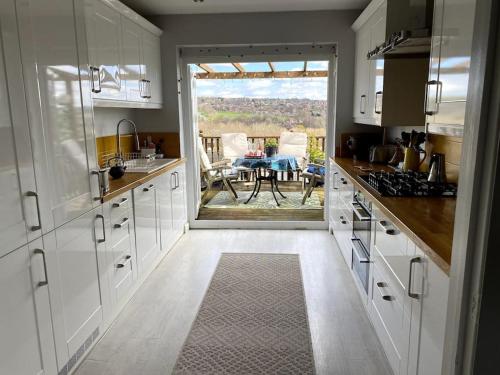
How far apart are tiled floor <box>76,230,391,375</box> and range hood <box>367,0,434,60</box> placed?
183 centimetres

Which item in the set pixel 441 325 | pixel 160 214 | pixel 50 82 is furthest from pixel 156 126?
pixel 441 325

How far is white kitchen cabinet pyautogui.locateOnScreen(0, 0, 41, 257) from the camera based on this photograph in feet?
4.86

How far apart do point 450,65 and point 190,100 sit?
3271 mm

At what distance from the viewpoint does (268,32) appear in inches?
165

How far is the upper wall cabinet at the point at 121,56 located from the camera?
272 cm

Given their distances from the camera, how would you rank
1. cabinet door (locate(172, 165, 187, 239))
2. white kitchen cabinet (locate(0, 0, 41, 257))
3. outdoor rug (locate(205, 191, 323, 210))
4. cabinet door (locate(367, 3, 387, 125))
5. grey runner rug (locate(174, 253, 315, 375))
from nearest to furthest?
1. white kitchen cabinet (locate(0, 0, 41, 257))
2. grey runner rug (locate(174, 253, 315, 375))
3. cabinet door (locate(367, 3, 387, 125))
4. cabinet door (locate(172, 165, 187, 239))
5. outdoor rug (locate(205, 191, 323, 210))

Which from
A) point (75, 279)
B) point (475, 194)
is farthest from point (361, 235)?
point (475, 194)

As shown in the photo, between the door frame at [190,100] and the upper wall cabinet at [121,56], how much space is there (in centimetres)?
36

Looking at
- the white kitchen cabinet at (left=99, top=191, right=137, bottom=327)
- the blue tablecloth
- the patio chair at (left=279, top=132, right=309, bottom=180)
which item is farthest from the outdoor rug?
the white kitchen cabinet at (left=99, top=191, right=137, bottom=327)

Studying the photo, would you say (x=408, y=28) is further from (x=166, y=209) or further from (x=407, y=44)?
(x=166, y=209)

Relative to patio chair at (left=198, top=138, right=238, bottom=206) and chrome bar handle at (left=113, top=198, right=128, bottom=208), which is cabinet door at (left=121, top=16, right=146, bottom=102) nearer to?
chrome bar handle at (left=113, top=198, right=128, bottom=208)

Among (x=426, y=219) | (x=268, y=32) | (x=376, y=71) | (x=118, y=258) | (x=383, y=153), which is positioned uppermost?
(x=268, y=32)

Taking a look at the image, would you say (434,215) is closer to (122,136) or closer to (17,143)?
(17,143)

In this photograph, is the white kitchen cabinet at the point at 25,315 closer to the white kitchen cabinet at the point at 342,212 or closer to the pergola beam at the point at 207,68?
the white kitchen cabinet at the point at 342,212
